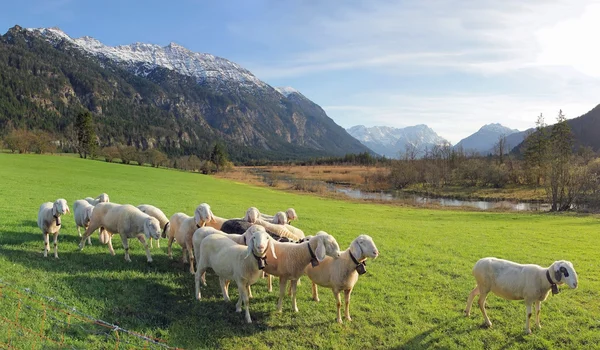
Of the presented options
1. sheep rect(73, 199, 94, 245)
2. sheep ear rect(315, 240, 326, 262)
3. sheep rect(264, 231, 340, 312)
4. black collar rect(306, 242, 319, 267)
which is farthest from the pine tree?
sheep ear rect(315, 240, 326, 262)

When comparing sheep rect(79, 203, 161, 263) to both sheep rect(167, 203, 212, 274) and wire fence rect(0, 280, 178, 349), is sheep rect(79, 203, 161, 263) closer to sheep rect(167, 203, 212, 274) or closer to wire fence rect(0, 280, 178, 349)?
sheep rect(167, 203, 212, 274)

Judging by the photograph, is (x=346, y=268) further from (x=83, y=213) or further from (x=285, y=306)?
(x=83, y=213)

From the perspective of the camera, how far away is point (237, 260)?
851 centimetres

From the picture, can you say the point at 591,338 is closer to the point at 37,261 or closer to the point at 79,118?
the point at 37,261

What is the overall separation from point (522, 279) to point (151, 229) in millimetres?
10109

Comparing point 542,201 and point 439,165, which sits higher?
point 439,165

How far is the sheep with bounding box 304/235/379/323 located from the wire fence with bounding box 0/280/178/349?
3.92 m

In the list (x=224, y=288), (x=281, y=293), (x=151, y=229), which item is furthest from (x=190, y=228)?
(x=281, y=293)

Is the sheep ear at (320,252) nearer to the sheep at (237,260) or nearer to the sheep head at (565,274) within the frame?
the sheep at (237,260)

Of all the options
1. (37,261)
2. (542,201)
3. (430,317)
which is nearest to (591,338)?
(430,317)

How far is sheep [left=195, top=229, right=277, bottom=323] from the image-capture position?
26.1ft

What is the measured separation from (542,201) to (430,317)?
5706 cm

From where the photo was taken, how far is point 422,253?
1562 centimetres

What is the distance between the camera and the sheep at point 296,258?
8.39 metres
